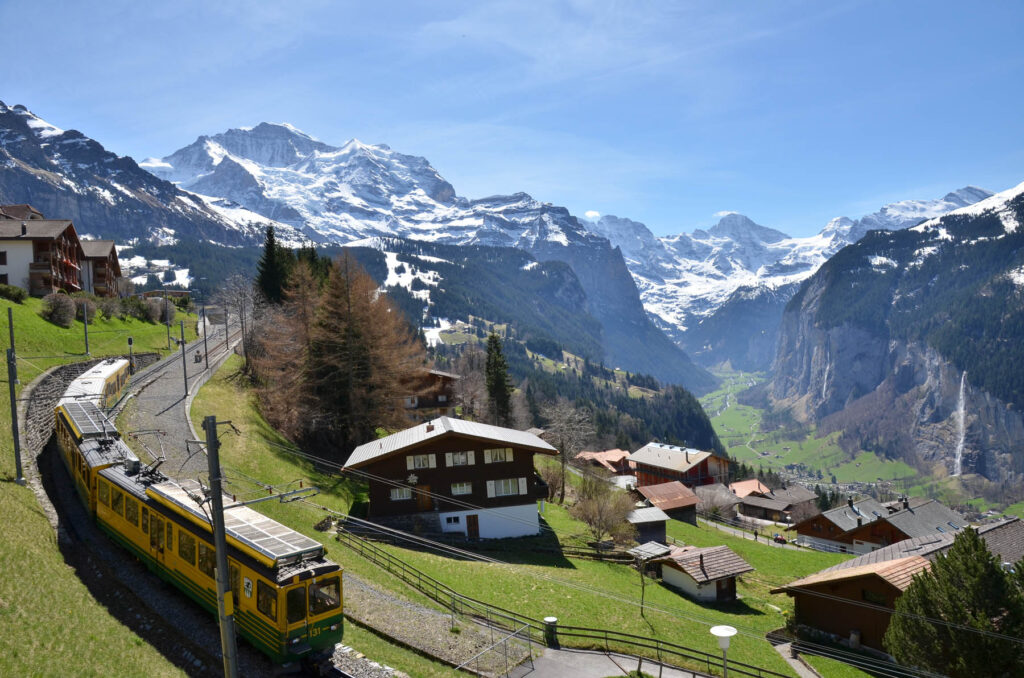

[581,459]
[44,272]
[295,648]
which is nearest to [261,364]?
[44,272]

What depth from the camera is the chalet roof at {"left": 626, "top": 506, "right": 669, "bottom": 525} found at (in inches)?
2387

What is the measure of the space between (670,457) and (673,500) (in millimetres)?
39270

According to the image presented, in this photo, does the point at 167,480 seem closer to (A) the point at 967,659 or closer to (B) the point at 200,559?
(B) the point at 200,559

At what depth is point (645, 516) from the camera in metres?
62.2

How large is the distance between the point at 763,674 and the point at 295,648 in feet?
69.0

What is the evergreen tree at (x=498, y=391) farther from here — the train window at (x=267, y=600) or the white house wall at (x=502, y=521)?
the train window at (x=267, y=600)

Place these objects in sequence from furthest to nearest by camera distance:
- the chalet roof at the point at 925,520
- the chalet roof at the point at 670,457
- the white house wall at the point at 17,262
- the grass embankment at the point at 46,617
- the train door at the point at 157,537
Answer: the chalet roof at the point at 670,457
the chalet roof at the point at 925,520
the white house wall at the point at 17,262
the train door at the point at 157,537
the grass embankment at the point at 46,617

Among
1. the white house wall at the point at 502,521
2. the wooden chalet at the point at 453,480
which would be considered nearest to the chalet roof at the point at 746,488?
the white house wall at the point at 502,521

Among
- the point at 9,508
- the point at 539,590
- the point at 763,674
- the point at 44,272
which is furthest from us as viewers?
the point at 44,272

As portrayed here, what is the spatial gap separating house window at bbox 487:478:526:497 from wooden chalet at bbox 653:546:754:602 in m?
11.4

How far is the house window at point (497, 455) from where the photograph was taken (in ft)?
153

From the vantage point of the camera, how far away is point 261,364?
56281 millimetres

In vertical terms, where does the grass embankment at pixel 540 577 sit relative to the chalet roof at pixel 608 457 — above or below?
above

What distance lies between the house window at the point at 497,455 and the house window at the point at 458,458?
3.52 ft
